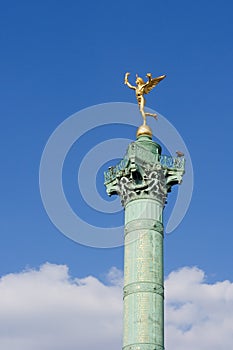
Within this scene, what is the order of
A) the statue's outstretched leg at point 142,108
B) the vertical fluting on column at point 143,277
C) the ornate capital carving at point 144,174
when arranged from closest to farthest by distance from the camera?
the vertical fluting on column at point 143,277 < the ornate capital carving at point 144,174 < the statue's outstretched leg at point 142,108

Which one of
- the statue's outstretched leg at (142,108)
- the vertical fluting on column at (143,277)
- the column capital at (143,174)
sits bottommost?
the vertical fluting on column at (143,277)

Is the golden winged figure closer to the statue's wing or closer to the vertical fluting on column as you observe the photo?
the statue's wing

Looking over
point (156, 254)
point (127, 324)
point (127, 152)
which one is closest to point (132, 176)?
point (127, 152)

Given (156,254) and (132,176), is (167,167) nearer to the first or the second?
(132,176)

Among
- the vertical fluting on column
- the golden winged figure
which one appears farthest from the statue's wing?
the vertical fluting on column

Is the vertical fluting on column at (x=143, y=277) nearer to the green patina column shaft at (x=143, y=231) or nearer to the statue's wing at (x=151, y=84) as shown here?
the green patina column shaft at (x=143, y=231)

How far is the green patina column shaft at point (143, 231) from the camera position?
38219 millimetres

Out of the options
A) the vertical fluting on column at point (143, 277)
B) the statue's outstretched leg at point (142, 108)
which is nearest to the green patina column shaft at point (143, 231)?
the vertical fluting on column at point (143, 277)

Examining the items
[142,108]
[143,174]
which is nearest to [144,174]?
[143,174]

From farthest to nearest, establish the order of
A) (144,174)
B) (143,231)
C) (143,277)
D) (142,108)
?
(142,108) < (144,174) < (143,231) < (143,277)

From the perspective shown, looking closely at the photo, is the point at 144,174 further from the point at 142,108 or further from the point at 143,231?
the point at 142,108

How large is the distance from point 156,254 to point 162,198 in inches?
148

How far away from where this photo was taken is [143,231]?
4047cm

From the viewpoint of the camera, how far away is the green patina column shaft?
3822cm
